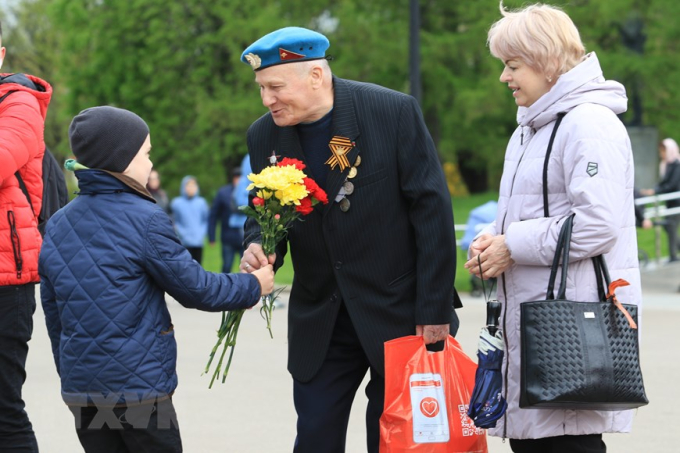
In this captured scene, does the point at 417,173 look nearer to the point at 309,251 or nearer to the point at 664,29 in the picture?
the point at 309,251

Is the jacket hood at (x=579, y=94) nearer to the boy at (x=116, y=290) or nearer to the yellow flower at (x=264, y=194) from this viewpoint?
the yellow flower at (x=264, y=194)

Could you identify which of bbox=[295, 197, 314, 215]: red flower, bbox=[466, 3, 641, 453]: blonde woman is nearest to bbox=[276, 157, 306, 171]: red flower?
bbox=[295, 197, 314, 215]: red flower

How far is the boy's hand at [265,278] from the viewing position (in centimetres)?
412

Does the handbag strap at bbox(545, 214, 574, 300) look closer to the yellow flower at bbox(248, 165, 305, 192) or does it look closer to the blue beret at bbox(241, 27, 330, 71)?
the yellow flower at bbox(248, 165, 305, 192)

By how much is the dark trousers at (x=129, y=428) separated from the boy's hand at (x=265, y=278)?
1.76 feet

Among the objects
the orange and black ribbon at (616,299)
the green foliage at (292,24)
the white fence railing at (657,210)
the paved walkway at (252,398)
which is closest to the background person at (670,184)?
the white fence railing at (657,210)

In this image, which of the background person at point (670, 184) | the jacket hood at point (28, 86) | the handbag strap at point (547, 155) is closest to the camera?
the handbag strap at point (547, 155)

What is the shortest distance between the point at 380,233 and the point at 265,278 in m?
0.45

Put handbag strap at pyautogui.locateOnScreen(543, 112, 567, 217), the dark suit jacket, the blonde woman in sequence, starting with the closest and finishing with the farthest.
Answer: the blonde woman
handbag strap at pyautogui.locateOnScreen(543, 112, 567, 217)
the dark suit jacket

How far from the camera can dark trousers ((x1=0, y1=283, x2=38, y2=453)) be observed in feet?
14.8

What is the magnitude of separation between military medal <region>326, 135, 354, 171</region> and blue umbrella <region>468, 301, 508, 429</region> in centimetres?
75

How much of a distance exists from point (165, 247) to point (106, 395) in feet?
1.71

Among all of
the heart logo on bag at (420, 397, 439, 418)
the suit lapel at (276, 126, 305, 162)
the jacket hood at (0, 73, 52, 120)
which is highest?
the jacket hood at (0, 73, 52, 120)

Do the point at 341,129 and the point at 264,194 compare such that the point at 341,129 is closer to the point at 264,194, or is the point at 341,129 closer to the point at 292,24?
the point at 264,194
